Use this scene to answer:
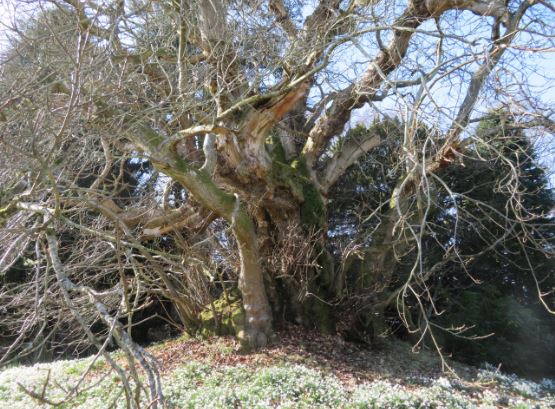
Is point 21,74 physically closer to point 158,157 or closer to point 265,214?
point 158,157

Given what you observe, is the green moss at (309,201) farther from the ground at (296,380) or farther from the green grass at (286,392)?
the green grass at (286,392)

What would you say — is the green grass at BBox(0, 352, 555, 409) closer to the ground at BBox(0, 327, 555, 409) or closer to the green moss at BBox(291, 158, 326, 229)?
the ground at BBox(0, 327, 555, 409)

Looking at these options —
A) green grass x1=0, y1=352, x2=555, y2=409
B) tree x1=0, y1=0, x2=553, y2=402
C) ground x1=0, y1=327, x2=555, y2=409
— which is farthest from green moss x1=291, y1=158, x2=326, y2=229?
green grass x1=0, y1=352, x2=555, y2=409

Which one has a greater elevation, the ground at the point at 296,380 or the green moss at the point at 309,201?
the green moss at the point at 309,201

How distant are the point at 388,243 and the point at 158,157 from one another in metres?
4.73

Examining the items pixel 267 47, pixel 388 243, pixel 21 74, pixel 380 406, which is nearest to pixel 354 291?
pixel 388 243

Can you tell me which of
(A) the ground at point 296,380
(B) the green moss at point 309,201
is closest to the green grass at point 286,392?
(A) the ground at point 296,380

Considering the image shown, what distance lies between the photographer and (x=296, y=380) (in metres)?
7.18

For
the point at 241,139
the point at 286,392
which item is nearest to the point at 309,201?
the point at 241,139

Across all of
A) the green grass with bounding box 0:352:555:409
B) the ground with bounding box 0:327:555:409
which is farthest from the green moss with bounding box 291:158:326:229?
the green grass with bounding box 0:352:555:409

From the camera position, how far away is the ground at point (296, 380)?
263 inches

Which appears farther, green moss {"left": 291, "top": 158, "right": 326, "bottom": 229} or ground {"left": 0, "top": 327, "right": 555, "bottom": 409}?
green moss {"left": 291, "top": 158, "right": 326, "bottom": 229}

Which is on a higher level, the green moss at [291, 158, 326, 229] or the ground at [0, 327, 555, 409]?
the green moss at [291, 158, 326, 229]

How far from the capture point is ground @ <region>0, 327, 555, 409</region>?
6.69 metres
